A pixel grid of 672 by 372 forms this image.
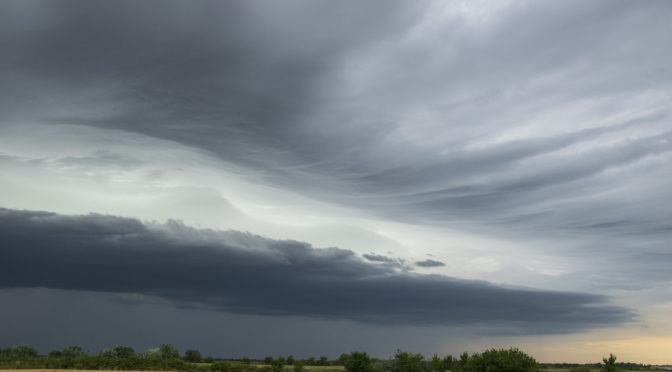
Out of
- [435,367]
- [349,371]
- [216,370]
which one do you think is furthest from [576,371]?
[216,370]

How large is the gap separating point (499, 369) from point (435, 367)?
66.4ft

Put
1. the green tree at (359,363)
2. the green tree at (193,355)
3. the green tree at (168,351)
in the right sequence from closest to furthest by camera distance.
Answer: the green tree at (359,363)
the green tree at (168,351)
the green tree at (193,355)

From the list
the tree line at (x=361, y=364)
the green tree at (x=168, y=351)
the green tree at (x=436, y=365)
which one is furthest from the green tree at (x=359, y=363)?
the green tree at (x=168, y=351)

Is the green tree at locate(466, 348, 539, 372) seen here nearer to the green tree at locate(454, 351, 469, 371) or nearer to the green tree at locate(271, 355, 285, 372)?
the green tree at locate(454, 351, 469, 371)

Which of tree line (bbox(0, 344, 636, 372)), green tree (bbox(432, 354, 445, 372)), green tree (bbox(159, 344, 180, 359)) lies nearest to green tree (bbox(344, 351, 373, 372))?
tree line (bbox(0, 344, 636, 372))

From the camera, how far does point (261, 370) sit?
108625mm


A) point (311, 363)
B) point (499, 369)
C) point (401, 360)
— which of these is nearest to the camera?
point (499, 369)

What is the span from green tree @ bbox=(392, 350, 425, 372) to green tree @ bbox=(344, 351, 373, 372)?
981cm

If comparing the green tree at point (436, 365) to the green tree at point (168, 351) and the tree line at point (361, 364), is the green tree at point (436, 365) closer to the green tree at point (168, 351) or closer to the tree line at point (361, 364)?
the tree line at point (361, 364)

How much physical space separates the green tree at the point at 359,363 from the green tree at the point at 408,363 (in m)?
9.81

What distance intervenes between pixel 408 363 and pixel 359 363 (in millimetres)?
11722

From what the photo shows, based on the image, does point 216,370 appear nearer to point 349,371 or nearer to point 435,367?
point 349,371

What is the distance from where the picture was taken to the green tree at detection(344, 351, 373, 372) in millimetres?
100062

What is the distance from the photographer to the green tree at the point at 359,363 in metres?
100
